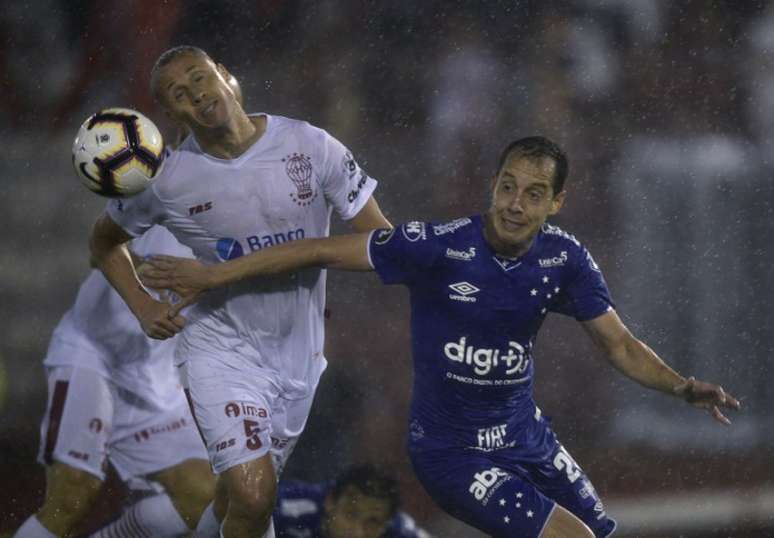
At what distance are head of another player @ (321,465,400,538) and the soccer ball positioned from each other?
1.51 metres

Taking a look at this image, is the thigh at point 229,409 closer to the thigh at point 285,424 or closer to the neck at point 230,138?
the thigh at point 285,424

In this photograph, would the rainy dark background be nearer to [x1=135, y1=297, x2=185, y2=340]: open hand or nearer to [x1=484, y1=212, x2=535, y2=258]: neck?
[x1=135, y1=297, x2=185, y2=340]: open hand

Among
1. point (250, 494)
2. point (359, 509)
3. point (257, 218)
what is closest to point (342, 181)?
point (257, 218)

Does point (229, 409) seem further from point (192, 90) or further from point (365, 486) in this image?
point (365, 486)

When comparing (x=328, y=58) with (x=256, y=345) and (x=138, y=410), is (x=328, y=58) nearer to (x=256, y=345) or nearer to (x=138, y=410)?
(x=138, y=410)

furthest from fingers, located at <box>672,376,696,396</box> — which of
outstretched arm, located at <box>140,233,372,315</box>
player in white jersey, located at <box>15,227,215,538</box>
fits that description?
player in white jersey, located at <box>15,227,215,538</box>

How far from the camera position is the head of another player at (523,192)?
11.0 ft

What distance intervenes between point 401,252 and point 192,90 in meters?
0.77

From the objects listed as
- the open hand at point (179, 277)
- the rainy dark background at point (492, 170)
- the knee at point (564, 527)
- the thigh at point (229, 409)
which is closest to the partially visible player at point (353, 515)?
the thigh at point (229, 409)

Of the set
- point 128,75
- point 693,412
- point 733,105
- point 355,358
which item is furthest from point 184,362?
point 733,105

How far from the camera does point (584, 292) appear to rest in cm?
355

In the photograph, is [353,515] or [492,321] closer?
[492,321]

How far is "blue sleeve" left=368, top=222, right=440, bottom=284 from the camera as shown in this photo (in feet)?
11.3

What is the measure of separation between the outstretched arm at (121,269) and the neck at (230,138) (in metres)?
0.38
